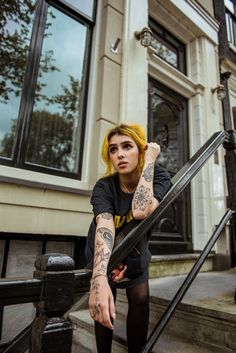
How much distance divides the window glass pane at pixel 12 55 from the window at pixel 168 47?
203 cm

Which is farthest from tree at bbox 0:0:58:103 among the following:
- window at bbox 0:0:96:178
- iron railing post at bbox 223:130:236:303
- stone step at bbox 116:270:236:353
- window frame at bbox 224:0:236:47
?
window frame at bbox 224:0:236:47

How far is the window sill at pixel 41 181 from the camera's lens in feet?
7.01

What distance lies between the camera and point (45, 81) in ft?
9.76

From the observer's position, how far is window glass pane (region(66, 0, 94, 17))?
3.07 m

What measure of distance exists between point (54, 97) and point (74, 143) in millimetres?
630

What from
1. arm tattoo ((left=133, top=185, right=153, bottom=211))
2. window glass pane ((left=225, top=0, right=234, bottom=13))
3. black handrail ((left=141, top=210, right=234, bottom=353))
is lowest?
black handrail ((left=141, top=210, right=234, bottom=353))

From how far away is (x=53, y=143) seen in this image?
306cm

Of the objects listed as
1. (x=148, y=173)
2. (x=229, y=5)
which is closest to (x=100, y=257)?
(x=148, y=173)

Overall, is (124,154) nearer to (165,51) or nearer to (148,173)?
→ (148,173)

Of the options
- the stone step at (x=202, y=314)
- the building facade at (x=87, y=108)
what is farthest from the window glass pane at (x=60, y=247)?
the stone step at (x=202, y=314)

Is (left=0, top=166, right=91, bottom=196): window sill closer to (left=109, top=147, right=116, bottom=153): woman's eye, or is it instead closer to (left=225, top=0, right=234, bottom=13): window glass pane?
(left=109, top=147, right=116, bottom=153): woman's eye

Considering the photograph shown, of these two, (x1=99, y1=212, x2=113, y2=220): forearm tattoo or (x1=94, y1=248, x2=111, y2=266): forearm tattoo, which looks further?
(x1=99, y1=212, x2=113, y2=220): forearm tattoo

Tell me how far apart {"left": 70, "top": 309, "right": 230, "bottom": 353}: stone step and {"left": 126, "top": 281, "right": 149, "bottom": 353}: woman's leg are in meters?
0.27

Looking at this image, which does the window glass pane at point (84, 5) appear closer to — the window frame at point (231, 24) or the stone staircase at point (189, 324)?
the stone staircase at point (189, 324)
